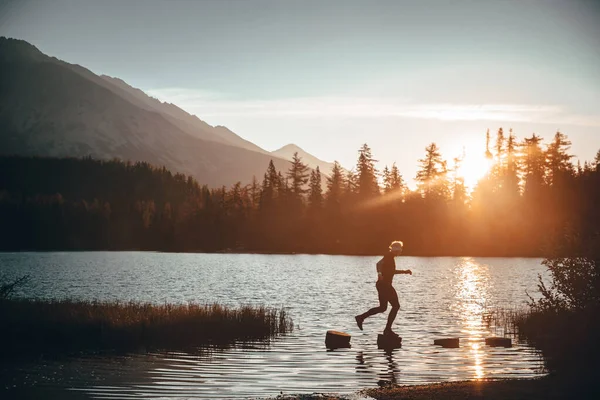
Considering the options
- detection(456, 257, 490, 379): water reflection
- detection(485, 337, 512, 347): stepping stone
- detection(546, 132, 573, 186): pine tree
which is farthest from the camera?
detection(546, 132, 573, 186): pine tree

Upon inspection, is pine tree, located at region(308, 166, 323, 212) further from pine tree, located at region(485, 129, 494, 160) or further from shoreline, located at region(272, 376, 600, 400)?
shoreline, located at region(272, 376, 600, 400)

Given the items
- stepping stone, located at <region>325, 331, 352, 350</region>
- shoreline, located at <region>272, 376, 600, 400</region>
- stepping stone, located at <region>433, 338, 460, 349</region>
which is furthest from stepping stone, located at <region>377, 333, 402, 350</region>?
shoreline, located at <region>272, 376, 600, 400</region>

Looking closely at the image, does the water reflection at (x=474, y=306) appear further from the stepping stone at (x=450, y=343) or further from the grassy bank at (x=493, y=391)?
the grassy bank at (x=493, y=391)

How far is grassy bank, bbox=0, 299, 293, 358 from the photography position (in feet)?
80.4

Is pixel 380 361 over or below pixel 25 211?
below

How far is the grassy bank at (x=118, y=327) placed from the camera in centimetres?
2450

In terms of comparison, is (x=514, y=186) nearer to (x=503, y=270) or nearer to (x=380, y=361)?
(x=503, y=270)

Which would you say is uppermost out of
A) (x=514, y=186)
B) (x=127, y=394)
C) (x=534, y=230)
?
(x=514, y=186)

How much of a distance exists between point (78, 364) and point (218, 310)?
9436 mm

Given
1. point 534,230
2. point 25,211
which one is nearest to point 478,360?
point 534,230

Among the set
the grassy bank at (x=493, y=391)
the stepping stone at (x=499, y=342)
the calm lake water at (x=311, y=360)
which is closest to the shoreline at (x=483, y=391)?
the grassy bank at (x=493, y=391)

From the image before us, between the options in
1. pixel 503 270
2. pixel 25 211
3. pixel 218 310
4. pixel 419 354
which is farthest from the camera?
pixel 25 211

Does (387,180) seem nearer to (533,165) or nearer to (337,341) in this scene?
(533,165)

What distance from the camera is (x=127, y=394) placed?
16797 mm
